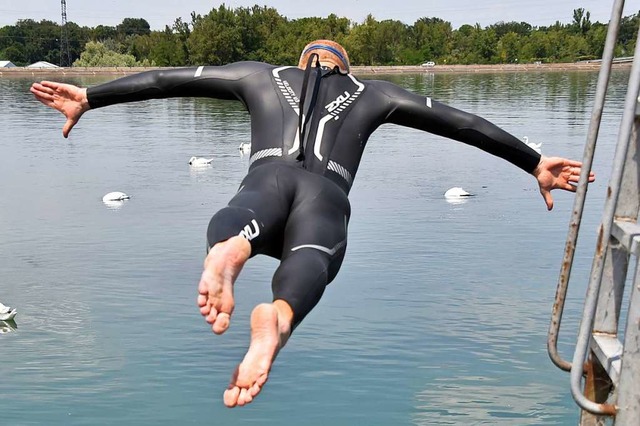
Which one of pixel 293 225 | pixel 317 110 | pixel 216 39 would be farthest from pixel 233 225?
pixel 216 39

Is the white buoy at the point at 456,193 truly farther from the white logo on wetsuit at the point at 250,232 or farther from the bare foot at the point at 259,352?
the bare foot at the point at 259,352

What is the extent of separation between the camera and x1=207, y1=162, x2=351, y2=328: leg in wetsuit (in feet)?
13.8

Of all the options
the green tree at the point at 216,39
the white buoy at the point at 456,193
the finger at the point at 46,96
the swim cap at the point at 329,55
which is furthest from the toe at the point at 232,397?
the green tree at the point at 216,39

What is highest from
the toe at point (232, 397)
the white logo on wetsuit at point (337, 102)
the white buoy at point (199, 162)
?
the white logo on wetsuit at point (337, 102)

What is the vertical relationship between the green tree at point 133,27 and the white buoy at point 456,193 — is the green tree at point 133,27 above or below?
below

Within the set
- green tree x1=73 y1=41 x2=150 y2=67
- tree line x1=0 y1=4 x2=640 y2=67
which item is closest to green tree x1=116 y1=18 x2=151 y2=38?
tree line x1=0 y1=4 x2=640 y2=67

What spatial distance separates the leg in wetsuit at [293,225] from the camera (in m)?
4.21

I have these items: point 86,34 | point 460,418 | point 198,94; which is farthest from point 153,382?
point 86,34

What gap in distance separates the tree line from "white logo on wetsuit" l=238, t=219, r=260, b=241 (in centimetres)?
9326

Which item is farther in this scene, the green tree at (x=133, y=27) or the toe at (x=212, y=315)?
the green tree at (x=133, y=27)

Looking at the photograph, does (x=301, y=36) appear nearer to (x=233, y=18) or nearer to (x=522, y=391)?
(x=233, y=18)

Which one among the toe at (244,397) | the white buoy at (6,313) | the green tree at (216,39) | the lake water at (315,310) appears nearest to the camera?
the toe at (244,397)

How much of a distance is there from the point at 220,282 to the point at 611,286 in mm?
1473

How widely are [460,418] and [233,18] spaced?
322 ft
